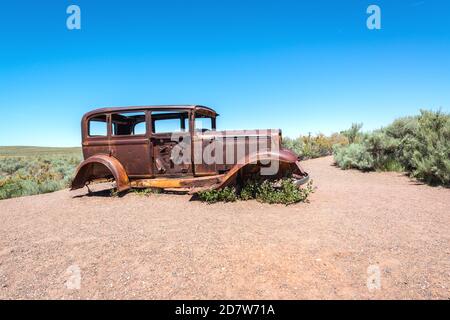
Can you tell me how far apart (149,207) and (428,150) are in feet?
23.6

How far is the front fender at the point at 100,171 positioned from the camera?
5.94 metres

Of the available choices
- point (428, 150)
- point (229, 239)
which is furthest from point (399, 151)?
point (229, 239)

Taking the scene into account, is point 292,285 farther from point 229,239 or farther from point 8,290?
point 8,290

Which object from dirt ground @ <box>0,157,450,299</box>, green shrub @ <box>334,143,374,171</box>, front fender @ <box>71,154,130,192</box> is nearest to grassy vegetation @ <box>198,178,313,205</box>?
dirt ground @ <box>0,157,450,299</box>

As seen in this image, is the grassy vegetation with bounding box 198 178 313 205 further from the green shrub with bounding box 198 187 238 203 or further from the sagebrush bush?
the sagebrush bush

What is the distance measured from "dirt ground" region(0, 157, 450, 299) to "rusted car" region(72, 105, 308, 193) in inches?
26.0

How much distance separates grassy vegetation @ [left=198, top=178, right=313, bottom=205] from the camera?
5258 millimetres

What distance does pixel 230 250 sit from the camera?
318 cm

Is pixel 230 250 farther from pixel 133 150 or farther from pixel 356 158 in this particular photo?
pixel 356 158

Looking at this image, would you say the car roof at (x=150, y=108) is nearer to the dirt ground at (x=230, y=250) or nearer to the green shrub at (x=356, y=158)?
the dirt ground at (x=230, y=250)

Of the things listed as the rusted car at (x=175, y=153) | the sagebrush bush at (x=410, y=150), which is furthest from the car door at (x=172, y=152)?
the sagebrush bush at (x=410, y=150)

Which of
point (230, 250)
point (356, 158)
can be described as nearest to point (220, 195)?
point (230, 250)

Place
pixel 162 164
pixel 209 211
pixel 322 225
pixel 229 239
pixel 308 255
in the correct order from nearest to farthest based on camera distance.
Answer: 1. pixel 308 255
2. pixel 229 239
3. pixel 322 225
4. pixel 209 211
5. pixel 162 164

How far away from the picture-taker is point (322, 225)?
155 inches
